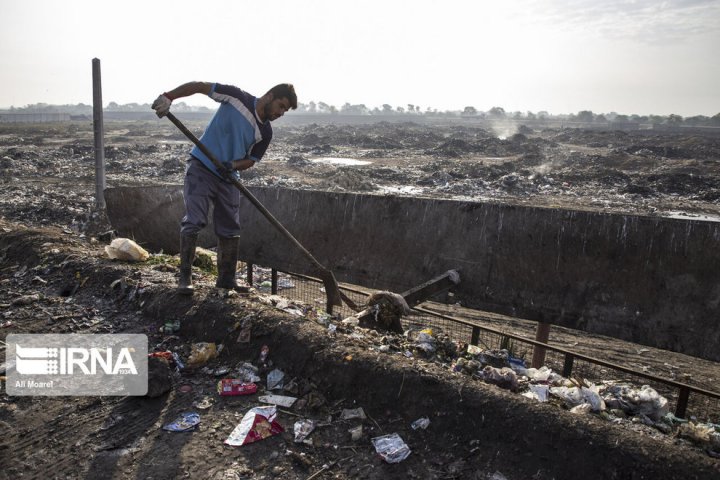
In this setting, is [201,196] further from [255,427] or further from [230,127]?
[255,427]

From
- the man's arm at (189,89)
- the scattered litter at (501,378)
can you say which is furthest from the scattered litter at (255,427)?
the man's arm at (189,89)

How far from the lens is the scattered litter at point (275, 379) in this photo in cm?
251

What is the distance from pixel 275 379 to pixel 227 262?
4.38 feet

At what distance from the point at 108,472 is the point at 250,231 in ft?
12.2

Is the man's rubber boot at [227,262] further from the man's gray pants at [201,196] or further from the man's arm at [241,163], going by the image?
the man's arm at [241,163]

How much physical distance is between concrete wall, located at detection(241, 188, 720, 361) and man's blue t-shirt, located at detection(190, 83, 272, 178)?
184cm

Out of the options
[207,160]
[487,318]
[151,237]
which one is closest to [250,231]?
[151,237]

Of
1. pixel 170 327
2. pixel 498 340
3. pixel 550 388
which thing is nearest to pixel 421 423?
pixel 550 388

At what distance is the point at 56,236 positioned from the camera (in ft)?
15.4

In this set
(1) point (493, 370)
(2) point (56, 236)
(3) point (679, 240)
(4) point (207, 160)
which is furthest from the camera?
(2) point (56, 236)

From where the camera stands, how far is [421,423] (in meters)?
2.16

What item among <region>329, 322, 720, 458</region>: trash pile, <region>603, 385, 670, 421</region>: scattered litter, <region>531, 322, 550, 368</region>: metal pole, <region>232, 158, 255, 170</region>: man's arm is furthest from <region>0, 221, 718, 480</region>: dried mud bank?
<region>531, 322, 550, 368</region>: metal pole

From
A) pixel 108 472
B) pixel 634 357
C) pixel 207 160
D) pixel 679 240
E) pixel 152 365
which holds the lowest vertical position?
pixel 634 357

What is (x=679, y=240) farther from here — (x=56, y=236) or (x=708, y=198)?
(x=708, y=198)
